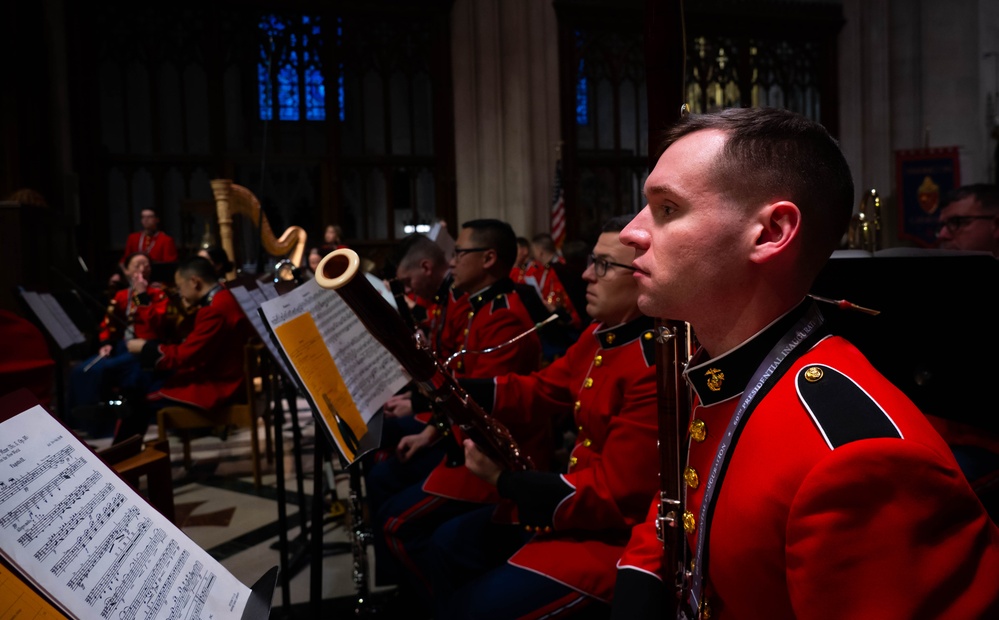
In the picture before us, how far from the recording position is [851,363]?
1.06 metres

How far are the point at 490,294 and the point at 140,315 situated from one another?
3.47 m

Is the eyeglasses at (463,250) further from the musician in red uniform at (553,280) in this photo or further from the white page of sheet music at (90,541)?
the white page of sheet music at (90,541)

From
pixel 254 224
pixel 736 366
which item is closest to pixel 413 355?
pixel 736 366

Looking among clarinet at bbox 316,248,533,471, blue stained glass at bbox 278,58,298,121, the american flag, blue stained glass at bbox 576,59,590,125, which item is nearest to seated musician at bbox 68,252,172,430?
clarinet at bbox 316,248,533,471

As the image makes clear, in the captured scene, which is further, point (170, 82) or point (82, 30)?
point (170, 82)

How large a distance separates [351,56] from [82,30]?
11.0 feet

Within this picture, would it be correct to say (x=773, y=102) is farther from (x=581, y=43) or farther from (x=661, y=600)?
(x=661, y=600)

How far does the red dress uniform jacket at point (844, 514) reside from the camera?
2.79 ft

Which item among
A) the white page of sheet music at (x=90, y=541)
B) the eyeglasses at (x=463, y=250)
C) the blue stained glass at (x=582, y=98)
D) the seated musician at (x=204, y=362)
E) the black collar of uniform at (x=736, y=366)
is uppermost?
the blue stained glass at (x=582, y=98)

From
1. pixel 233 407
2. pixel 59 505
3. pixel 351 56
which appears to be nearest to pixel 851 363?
pixel 59 505

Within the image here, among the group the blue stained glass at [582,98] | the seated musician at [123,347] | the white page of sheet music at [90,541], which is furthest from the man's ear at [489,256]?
the blue stained glass at [582,98]

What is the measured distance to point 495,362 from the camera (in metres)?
3.04

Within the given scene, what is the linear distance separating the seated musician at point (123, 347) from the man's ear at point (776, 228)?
490cm

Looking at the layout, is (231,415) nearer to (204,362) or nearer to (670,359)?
(204,362)
